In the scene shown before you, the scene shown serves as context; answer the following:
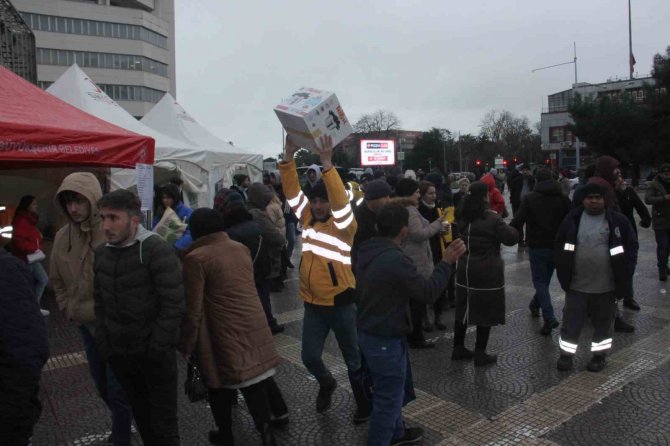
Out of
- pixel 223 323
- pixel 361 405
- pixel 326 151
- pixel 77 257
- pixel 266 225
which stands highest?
pixel 326 151

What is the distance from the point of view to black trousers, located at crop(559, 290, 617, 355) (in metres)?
4.95

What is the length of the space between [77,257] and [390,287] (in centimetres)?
201

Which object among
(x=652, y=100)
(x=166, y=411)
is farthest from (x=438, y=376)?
(x=652, y=100)

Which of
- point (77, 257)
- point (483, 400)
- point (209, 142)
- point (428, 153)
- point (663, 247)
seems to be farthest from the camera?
point (428, 153)

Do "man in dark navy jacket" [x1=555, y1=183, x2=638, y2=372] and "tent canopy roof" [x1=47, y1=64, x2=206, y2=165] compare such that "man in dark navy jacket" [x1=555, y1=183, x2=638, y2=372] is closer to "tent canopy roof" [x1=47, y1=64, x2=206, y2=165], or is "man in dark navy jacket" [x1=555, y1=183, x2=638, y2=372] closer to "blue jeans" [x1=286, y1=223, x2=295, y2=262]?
"blue jeans" [x1=286, y1=223, x2=295, y2=262]

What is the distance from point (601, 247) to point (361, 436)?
288 centimetres

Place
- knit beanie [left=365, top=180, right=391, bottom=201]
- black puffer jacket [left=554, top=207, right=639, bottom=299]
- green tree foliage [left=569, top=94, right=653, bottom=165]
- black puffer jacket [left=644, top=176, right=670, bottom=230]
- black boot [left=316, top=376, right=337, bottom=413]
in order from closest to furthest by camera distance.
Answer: black boot [left=316, top=376, right=337, bottom=413], knit beanie [left=365, top=180, right=391, bottom=201], black puffer jacket [left=554, top=207, right=639, bottom=299], black puffer jacket [left=644, top=176, right=670, bottom=230], green tree foliage [left=569, top=94, right=653, bottom=165]

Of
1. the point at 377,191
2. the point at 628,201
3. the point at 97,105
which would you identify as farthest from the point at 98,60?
the point at 377,191

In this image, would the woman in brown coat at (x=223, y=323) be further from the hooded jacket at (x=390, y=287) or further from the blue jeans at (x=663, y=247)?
the blue jeans at (x=663, y=247)

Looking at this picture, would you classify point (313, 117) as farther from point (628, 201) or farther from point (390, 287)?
point (628, 201)

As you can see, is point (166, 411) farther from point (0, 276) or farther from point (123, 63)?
point (123, 63)

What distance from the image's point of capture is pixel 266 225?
19.0 feet

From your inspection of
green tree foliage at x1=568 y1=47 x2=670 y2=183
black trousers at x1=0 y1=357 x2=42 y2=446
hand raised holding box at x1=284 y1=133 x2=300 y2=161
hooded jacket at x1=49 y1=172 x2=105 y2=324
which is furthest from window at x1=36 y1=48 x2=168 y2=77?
black trousers at x1=0 y1=357 x2=42 y2=446

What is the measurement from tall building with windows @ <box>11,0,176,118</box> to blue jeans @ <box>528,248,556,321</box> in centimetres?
6451
